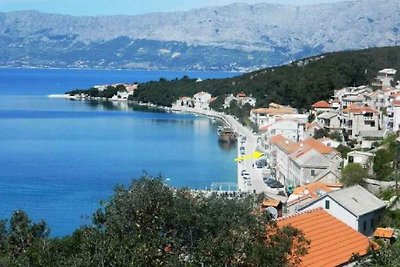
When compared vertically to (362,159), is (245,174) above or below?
below

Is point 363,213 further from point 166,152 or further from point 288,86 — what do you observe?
point 288,86

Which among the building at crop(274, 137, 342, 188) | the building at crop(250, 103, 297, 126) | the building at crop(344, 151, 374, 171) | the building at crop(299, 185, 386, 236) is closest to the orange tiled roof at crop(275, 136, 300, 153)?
the building at crop(274, 137, 342, 188)

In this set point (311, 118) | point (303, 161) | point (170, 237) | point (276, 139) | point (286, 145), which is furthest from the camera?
point (311, 118)

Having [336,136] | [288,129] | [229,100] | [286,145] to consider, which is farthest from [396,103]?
[229,100]

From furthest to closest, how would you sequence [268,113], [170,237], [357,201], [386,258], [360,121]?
[268,113]
[360,121]
[357,201]
[170,237]
[386,258]

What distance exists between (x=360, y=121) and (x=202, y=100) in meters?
32.4

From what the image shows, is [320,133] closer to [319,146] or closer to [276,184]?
[319,146]

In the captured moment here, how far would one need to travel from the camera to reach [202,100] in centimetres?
5775

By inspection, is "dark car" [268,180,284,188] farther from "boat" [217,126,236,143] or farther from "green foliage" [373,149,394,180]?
"boat" [217,126,236,143]

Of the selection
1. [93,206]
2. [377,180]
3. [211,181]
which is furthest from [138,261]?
[211,181]

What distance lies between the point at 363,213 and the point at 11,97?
64118 millimetres

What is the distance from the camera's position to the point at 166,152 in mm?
33719

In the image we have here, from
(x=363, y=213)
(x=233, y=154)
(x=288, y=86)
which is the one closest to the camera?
(x=363, y=213)

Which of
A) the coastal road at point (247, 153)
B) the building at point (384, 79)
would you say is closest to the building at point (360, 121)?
the coastal road at point (247, 153)
